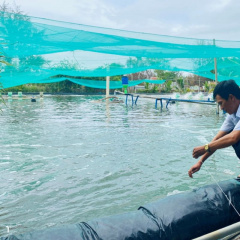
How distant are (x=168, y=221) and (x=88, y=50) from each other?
6.09 meters

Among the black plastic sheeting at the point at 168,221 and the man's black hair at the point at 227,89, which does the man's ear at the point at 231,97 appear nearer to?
the man's black hair at the point at 227,89

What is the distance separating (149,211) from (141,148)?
11.1 feet

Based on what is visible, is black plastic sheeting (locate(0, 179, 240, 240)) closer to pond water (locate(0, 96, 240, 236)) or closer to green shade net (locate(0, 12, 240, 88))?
pond water (locate(0, 96, 240, 236))

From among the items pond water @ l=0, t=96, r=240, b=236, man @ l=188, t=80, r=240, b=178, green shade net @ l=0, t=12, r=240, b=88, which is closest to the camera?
man @ l=188, t=80, r=240, b=178

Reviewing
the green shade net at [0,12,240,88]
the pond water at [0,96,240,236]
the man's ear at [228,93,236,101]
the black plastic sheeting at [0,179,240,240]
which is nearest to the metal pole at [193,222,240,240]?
the black plastic sheeting at [0,179,240,240]

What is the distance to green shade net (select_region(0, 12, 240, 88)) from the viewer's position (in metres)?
6.19

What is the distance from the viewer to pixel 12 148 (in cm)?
530

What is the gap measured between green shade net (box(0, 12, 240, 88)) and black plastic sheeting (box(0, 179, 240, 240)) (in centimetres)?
424

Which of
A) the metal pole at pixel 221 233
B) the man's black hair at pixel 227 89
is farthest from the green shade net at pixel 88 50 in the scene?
the metal pole at pixel 221 233

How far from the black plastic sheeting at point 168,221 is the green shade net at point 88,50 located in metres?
4.24

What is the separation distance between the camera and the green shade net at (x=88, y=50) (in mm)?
6191

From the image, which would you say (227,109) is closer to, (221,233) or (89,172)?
(221,233)

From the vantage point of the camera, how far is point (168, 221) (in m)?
1.84

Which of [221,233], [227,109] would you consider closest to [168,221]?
[221,233]
